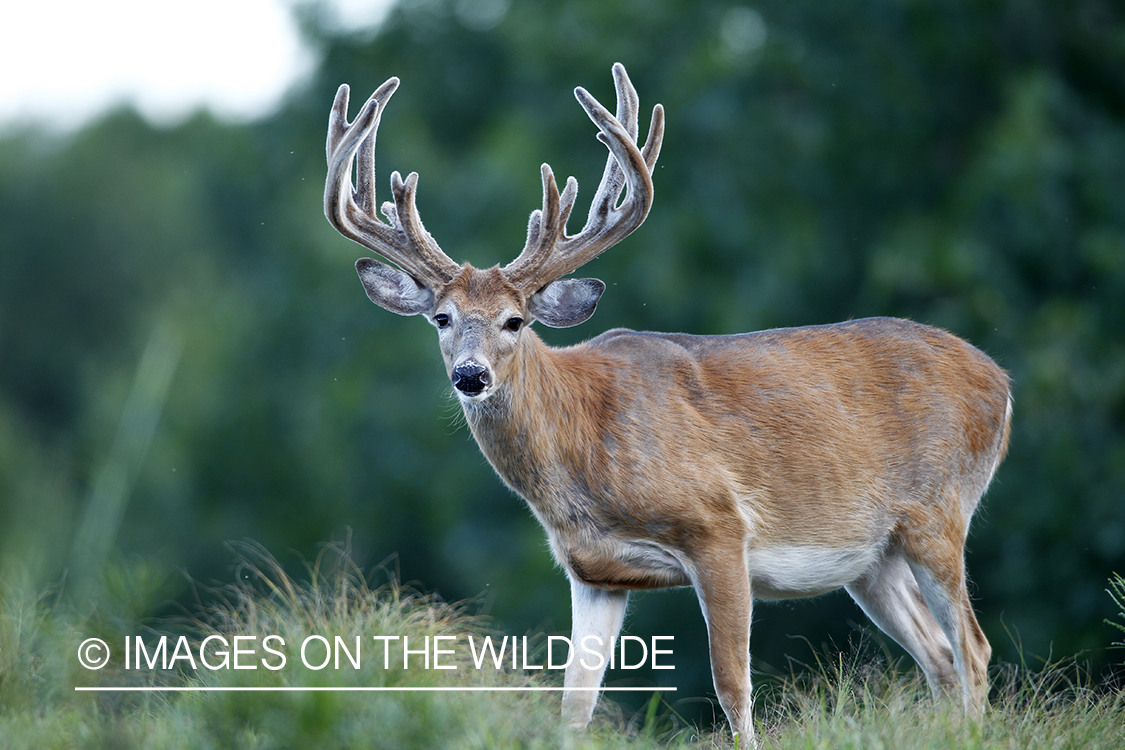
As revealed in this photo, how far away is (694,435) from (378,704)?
2.11 m

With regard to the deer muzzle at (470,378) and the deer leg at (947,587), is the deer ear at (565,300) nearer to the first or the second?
the deer muzzle at (470,378)

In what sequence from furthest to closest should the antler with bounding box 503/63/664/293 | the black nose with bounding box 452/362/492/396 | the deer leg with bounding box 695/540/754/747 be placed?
1. the antler with bounding box 503/63/664/293
2. the deer leg with bounding box 695/540/754/747
3. the black nose with bounding box 452/362/492/396

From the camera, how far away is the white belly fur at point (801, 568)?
5.96 metres

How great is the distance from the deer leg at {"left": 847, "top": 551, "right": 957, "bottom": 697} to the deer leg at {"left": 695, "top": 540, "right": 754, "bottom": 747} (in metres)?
1.15

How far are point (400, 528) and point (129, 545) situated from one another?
535 centimetres

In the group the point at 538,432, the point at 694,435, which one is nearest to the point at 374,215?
the point at 538,432

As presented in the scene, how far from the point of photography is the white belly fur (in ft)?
19.6

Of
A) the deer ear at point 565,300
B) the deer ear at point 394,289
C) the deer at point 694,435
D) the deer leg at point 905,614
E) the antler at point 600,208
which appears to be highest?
the antler at point 600,208

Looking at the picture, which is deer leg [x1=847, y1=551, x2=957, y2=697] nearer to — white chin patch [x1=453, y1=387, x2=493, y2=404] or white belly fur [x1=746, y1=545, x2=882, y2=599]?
white belly fur [x1=746, y1=545, x2=882, y2=599]

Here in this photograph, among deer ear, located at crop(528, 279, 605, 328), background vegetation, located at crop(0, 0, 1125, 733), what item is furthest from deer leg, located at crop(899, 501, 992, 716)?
background vegetation, located at crop(0, 0, 1125, 733)

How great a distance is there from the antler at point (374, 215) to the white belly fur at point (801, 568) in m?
1.97

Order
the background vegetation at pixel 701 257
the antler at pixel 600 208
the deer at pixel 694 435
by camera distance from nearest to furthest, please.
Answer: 1. the deer at pixel 694 435
2. the antler at pixel 600 208
3. the background vegetation at pixel 701 257

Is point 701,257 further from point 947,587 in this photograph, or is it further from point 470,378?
point 470,378

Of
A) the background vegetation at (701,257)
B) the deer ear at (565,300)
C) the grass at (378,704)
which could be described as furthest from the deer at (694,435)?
the background vegetation at (701,257)
